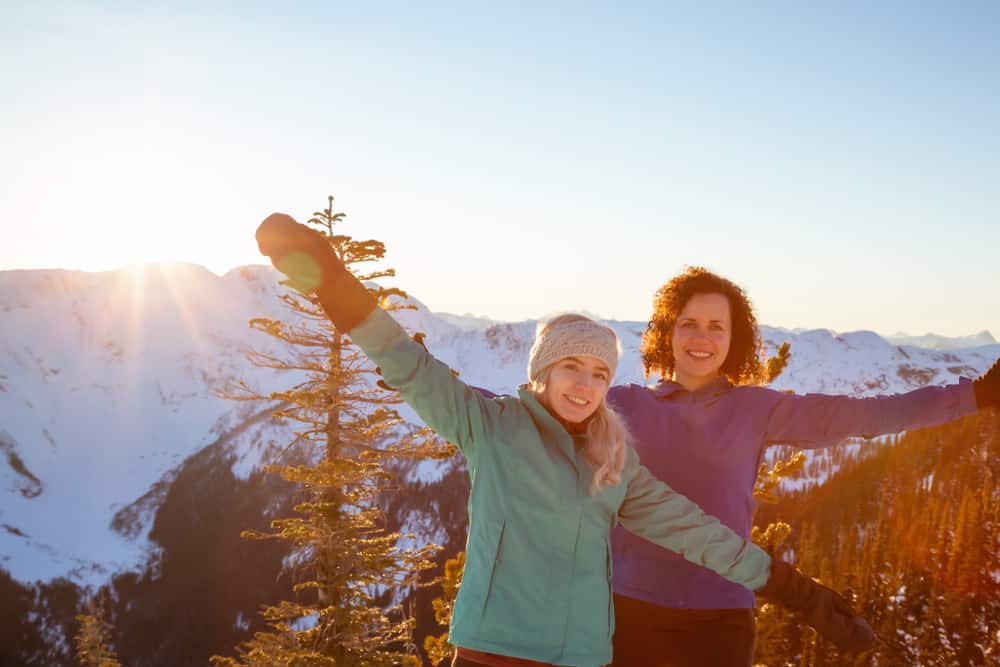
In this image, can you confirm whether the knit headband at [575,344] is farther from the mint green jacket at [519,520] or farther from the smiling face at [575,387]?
the mint green jacket at [519,520]

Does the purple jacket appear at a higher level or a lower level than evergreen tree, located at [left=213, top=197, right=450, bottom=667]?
higher

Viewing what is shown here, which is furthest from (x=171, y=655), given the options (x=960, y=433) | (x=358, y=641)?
(x=960, y=433)

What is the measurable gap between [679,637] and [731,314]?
6.32 ft

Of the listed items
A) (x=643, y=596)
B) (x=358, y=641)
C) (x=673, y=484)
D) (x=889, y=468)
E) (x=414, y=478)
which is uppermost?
→ (x=673, y=484)

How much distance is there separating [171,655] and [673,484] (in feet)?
382

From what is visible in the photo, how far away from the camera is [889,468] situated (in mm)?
130625

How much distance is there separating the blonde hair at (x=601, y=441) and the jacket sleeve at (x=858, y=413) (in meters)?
1.31

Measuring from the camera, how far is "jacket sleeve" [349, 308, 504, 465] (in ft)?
8.91

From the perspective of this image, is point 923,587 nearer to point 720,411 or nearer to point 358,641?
point 358,641

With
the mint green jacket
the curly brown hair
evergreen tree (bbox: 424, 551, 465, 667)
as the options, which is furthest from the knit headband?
evergreen tree (bbox: 424, 551, 465, 667)

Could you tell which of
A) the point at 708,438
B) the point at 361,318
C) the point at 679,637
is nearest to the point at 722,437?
the point at 708,438

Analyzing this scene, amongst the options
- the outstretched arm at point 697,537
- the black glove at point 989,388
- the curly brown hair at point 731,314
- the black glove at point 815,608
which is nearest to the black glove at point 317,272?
the outstretched arm at point 697,537

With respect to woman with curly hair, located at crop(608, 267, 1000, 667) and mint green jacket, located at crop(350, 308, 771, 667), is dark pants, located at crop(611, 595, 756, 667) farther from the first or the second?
mint green jacket, located at crop(350, 308, 771, 667)

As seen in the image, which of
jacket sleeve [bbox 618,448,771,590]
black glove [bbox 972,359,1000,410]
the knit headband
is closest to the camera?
the knit headband
